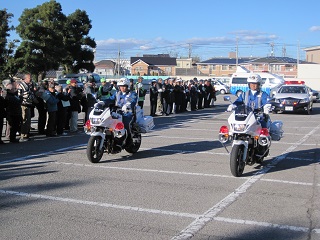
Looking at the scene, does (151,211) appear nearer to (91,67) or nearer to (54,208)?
(54,208)

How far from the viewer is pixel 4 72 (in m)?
38.7

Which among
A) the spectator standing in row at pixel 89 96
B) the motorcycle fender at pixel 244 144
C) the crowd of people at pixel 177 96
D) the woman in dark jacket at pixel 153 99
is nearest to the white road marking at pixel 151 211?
the motorcycle fender at pixel 244 144

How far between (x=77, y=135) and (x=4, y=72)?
1072 inches

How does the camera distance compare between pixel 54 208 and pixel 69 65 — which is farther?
pixel 69 65

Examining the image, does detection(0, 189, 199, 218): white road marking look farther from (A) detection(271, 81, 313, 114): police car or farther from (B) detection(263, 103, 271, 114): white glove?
(A) detection(271, 81, 313, 114): police car

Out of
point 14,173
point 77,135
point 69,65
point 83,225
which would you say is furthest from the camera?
point 69,65

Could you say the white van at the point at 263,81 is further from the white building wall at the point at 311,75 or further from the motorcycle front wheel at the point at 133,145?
the motorcycle front wheel at the point at 133,145

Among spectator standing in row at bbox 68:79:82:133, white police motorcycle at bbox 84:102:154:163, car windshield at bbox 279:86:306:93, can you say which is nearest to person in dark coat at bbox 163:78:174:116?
car windshield at bbox 279:86:306:93

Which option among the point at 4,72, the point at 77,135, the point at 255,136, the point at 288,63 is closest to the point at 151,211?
the point at 255,136

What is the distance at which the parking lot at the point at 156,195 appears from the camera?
542cm

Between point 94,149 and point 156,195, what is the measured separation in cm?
282

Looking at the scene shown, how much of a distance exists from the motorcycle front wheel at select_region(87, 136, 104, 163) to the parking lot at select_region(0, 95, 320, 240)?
0.19 m

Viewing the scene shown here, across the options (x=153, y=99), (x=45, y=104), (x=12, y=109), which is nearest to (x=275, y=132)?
(x=12, y=109)

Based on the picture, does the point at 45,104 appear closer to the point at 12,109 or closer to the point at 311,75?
the point at 12,109
